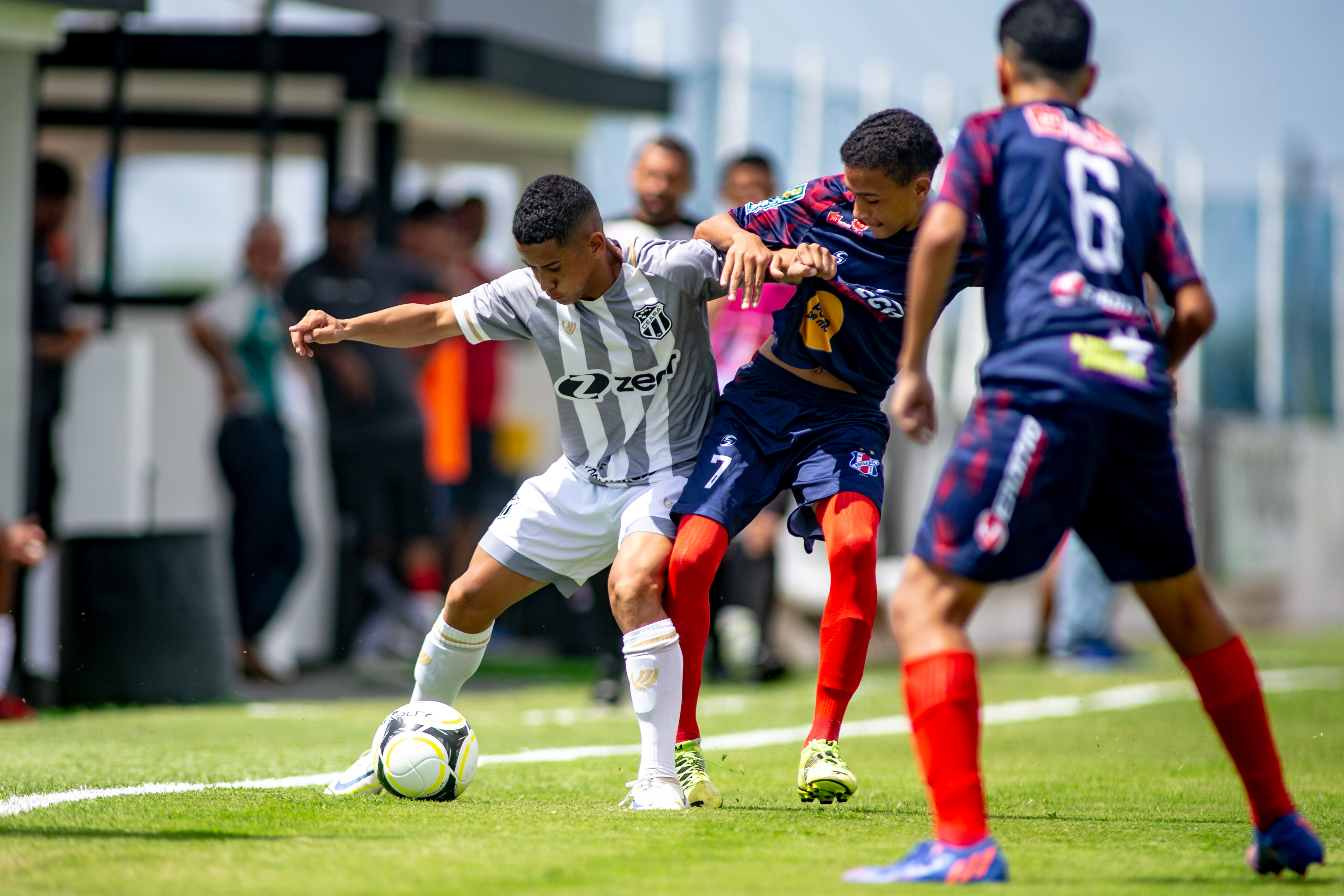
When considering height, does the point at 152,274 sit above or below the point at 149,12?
Answer: below

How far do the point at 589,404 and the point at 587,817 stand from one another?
135 centimetres

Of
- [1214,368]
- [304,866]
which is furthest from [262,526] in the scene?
[1214,368]

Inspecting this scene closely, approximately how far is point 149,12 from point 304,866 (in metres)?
6.83

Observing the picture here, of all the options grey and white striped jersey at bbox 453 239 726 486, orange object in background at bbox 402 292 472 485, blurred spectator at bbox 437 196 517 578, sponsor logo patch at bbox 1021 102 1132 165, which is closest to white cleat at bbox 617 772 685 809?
grey and white striped jersey at bbox 453 239 726 486

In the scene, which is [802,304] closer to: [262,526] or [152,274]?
[262,526]

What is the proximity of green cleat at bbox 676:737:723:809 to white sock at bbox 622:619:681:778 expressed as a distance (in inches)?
5.3

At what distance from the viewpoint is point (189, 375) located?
12.4 metres

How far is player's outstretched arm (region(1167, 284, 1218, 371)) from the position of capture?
13.1 ft

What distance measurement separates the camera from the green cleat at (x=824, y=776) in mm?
5094

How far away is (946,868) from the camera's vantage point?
3.66 metres

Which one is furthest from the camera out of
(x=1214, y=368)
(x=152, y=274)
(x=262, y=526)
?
Answer: (x=1214, y=368)

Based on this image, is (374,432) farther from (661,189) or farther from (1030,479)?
(1030,479)

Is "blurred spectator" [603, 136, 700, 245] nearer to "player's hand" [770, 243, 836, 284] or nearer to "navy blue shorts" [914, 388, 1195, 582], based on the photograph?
"player's hand" [770, 243, 836, 284]

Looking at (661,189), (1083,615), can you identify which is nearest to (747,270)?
(661,189)
